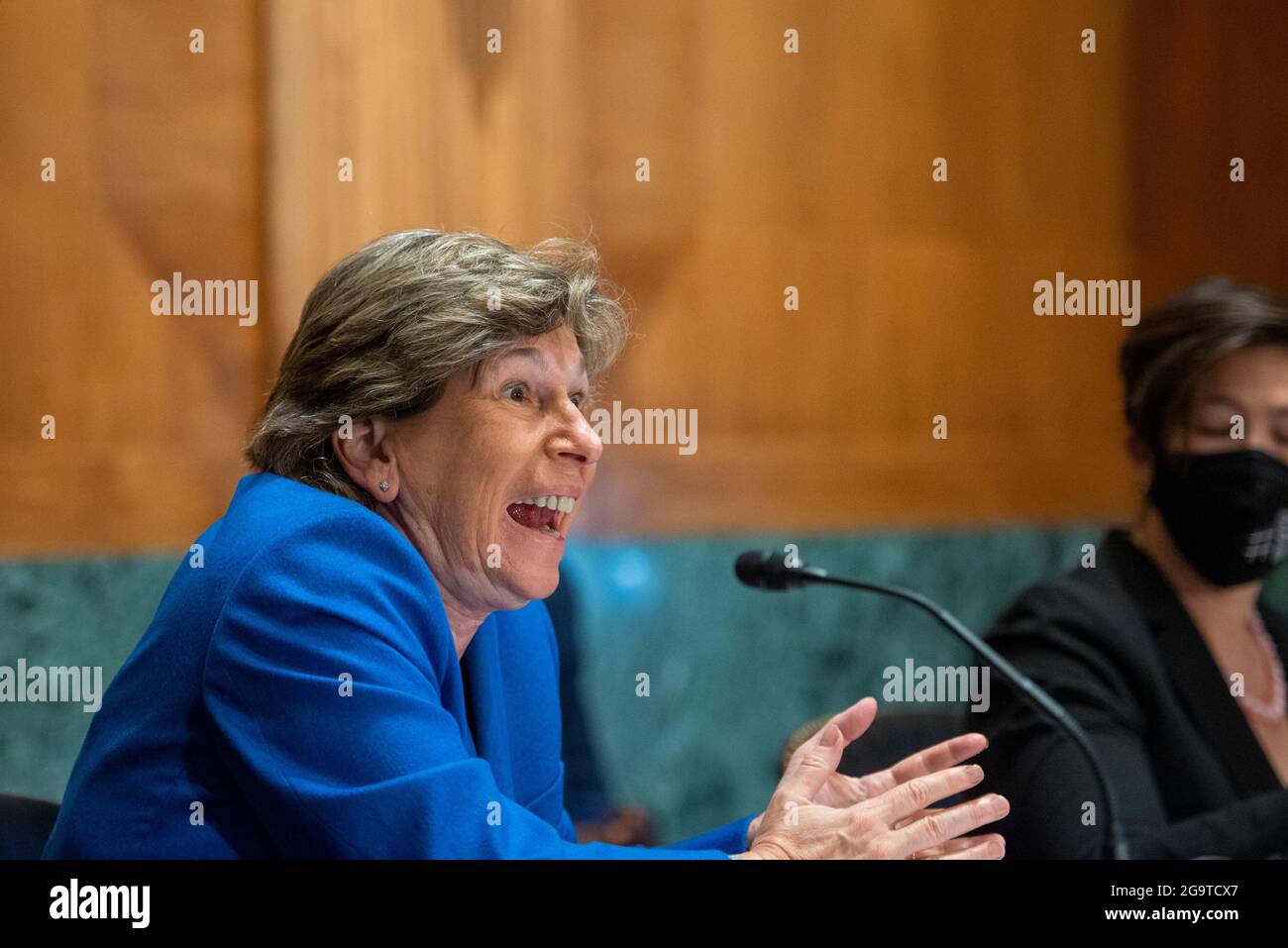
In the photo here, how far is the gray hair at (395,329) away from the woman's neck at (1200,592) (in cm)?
78

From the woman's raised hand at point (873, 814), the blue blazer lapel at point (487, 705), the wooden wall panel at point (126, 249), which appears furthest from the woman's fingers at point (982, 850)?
the wooden wall panel at point (126, 249)

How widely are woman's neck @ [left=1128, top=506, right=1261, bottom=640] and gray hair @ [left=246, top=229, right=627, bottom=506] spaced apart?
778mm

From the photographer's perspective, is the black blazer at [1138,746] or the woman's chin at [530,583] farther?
the black blazer at [1138,746]

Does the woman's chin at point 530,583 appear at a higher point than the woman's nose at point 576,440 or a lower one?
lower

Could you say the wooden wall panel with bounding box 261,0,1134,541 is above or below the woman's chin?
above

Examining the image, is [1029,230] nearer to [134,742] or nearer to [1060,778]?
[1060,778]

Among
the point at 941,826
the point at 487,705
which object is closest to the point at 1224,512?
the point at 941,826

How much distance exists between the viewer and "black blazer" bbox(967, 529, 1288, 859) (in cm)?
135

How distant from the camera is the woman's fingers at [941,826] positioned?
1020 millimetres

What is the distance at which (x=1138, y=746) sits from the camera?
1.37 metres

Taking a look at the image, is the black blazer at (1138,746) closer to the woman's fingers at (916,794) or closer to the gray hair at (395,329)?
the woman's fingers at (916,794)

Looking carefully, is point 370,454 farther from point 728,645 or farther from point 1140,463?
point 1140,463

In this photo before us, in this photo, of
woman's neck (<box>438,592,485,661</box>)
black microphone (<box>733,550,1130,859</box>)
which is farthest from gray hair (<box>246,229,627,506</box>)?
black microphone (<box>733,550,1130,859</box>)

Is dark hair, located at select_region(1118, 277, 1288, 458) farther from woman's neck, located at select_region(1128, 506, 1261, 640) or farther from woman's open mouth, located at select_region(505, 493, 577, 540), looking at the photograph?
woman's open mouth, located at select_region(505, 493, 577, 540)
